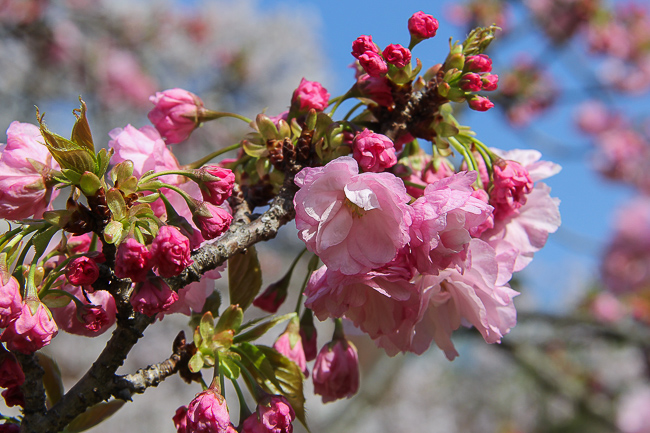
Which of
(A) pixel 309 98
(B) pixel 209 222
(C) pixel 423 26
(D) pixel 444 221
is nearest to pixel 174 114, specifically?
(A) pixel 309 98

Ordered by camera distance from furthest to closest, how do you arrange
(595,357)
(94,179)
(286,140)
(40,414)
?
(595,357), (286,140), (40,414), (94,179)

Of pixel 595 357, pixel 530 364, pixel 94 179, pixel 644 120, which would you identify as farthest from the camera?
pixel 595 357

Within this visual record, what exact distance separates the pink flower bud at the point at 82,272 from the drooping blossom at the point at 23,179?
11 centimetres

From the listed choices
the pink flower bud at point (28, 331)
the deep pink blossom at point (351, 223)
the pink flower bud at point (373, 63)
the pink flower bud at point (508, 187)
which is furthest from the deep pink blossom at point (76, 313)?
the pink flower bud at point (508, 187)

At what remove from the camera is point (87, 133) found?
69 centimetres

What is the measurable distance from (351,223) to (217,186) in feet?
0.65

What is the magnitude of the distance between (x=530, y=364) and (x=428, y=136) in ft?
11.0

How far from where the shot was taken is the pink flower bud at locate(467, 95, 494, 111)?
873 millimetres

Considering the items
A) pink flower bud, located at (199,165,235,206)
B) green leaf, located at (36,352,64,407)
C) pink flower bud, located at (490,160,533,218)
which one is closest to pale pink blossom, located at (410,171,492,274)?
pink flower bud, located at (490,160,533,218)

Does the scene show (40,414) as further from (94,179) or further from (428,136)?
(428,136)

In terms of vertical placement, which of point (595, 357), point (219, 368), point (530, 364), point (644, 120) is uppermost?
point (219, 368)

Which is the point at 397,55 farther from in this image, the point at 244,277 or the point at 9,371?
the point at 9,371

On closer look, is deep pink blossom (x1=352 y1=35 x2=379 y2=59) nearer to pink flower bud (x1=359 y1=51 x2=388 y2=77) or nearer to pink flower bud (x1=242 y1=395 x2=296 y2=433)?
pink flower bud (x1=359 y1=51 x2=388 y2=77)

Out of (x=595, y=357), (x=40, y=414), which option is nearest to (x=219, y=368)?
Result: (x=40, y=414)
